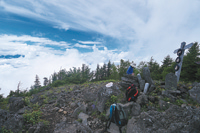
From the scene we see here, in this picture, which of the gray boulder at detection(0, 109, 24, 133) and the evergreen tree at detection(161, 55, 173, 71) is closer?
the gray boulder at detection(0, 109, 24, 133)

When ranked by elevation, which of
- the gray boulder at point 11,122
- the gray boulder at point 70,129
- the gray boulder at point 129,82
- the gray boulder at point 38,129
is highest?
the gray boulder at point 129,82

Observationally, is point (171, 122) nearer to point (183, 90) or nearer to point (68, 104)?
point (183, 90)

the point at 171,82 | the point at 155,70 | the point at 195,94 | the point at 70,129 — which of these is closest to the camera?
the point at 70,129

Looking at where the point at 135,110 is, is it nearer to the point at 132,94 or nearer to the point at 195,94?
the point at 132,94

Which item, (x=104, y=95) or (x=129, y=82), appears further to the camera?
(x=129, y=82)

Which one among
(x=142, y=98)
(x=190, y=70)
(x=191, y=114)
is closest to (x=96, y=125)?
(x=142, y=98)

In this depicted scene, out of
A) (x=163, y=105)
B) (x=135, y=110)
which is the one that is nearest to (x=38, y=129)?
(x=135, y=110)

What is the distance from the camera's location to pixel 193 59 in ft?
52.2

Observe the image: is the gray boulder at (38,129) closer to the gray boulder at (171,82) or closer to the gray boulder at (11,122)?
the gray boulder at (11,122)

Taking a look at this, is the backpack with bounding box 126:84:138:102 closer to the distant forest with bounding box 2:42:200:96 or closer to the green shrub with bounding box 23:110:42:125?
the green shrub with bounding box 23:110:42:125

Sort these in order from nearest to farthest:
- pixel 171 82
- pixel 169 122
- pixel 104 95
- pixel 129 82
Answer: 1. pixel 169 122
2. pixel 104 95
3. pixel 171 82
4. pixel 129 82

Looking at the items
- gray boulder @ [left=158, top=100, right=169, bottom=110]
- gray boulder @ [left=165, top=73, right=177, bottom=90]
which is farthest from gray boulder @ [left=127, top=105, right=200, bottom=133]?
gray boulder @ [left=165, top=73, right=177, bottom=90]

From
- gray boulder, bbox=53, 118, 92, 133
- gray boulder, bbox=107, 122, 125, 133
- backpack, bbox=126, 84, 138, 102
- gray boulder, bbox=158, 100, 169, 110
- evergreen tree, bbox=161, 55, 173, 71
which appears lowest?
gray boulder, bbox=107, 122, 125, 133

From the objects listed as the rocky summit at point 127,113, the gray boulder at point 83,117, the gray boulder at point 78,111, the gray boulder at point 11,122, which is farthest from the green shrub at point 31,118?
the gray boulder at point 83,117
